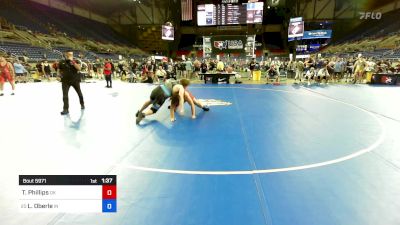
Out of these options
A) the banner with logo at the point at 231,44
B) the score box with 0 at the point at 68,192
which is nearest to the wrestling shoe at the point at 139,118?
the score box with 0 at the point at 68,192

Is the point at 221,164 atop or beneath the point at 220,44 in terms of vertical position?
beneath

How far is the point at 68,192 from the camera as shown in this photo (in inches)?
83.7

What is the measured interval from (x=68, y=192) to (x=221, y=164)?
7.65 feet

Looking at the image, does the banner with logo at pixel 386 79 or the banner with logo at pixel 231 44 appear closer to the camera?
the banner with logo at pixel 386 79

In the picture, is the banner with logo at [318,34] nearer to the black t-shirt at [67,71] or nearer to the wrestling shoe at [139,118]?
the black t-shirt at [67,71]

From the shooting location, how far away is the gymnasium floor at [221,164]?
→ 2721 mm

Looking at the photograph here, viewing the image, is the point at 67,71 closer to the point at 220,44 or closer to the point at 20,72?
the point at 20,72

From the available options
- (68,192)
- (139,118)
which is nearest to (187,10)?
(139,118)

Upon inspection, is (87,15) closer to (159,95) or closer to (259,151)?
(159,95)

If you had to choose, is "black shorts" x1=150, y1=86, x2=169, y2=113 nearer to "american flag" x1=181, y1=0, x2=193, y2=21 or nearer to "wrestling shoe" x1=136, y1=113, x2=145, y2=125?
"wrestling shoe" x1=136, y1=113, x2=145, y2=125

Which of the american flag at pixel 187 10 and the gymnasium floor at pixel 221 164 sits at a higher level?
the american flag at pixel 187 10

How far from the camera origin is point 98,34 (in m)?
39.7

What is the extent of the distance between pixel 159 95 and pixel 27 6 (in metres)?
34.0

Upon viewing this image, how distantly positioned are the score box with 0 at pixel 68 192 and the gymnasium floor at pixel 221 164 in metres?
0.56
